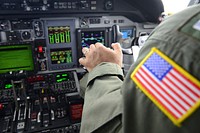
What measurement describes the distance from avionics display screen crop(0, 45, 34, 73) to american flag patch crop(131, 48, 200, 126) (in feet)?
5.21

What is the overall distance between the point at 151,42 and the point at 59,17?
1.63 meters

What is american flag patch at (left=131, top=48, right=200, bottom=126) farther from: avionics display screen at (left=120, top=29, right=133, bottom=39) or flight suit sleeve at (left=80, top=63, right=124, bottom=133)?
avionics display screen at (left=120, top=29, right=133, bottom=39)

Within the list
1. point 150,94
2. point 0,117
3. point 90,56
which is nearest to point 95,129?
point 150,94

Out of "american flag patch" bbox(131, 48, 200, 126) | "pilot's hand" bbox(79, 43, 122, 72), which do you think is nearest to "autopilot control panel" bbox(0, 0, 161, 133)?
"pilot's hand" bbox(79, 43, 122, 72)

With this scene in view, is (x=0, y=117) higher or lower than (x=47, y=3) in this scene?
lower

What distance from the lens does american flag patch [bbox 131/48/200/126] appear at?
0.39 metres

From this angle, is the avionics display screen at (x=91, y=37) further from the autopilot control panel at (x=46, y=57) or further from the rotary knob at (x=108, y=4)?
the rotary knob at (x=108, y=4)

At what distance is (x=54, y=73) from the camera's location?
199 cm

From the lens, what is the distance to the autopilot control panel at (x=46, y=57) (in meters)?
1.73

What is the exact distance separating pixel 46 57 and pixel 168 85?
1.70m

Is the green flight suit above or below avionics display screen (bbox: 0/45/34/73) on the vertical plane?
above

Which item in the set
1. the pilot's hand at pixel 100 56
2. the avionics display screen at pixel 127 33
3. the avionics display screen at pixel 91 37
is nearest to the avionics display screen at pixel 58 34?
the avionics display screen at pixel 91 37

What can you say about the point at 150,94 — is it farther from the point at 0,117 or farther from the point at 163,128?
the point at 0,117

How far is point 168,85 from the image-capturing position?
1.41ft
